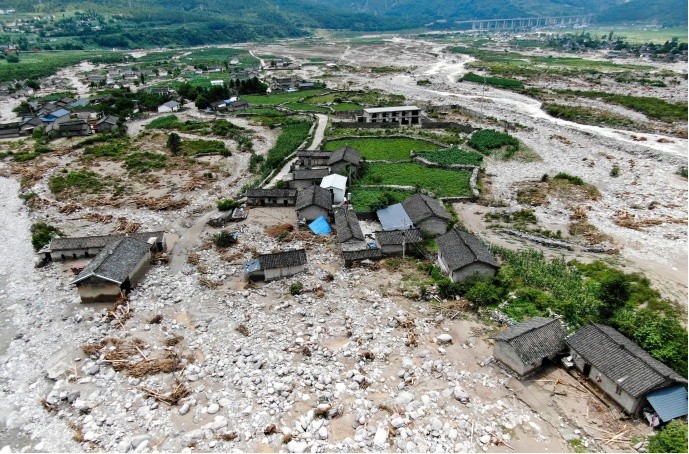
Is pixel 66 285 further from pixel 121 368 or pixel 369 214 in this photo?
pixel 369 214

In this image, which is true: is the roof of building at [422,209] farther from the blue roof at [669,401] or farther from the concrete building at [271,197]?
the blue roof at [669,401]

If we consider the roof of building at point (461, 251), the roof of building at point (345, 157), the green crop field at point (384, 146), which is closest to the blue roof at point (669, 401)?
the roof of building at point (461, 251)

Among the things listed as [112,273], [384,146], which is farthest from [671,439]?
[384,146]

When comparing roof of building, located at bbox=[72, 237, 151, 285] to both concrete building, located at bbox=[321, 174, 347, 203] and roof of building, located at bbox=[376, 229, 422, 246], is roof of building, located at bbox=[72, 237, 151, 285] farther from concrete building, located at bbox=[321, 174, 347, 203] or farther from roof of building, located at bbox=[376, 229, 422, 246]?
roof of building, located at bbox=[376, 229, 422, 246]

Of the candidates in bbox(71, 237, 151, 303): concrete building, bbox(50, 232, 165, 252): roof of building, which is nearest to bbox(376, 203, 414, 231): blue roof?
bbox(50, 232, 165, 252): roof of building

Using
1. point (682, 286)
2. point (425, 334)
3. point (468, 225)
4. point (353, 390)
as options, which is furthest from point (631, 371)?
point (468, 225)

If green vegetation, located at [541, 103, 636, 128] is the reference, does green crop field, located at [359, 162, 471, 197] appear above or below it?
below
